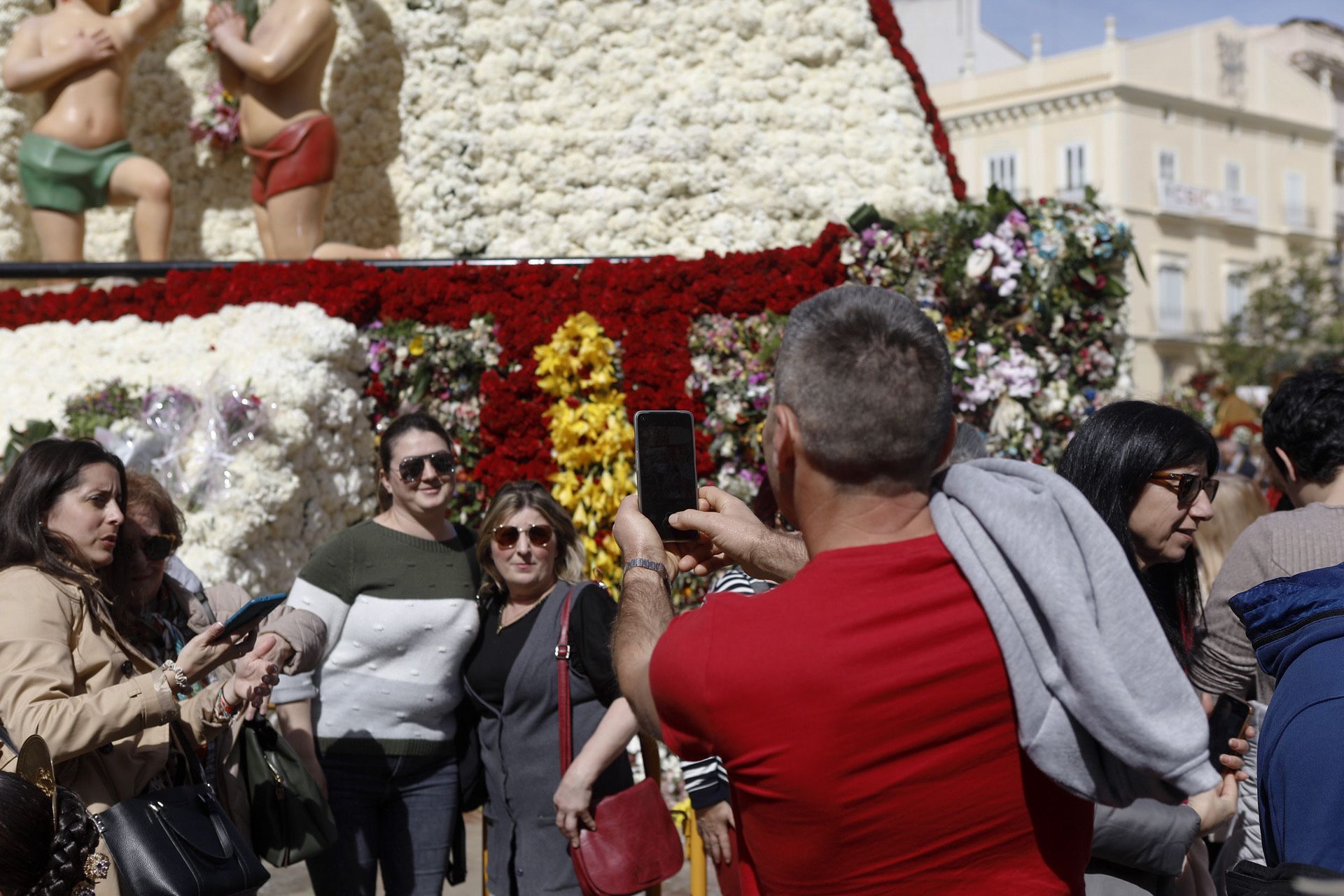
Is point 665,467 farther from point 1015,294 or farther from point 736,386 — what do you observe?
point 1015,294

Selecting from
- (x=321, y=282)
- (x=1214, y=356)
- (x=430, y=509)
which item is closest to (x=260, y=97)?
(x=321, y=282)

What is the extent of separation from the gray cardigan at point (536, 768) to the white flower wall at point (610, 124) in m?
4.33

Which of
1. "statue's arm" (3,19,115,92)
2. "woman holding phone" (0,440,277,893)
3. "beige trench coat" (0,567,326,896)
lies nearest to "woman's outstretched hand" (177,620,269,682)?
"woman holding phone" (0,440,277,893)

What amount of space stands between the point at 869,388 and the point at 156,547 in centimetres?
254

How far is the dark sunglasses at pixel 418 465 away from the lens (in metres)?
4.17

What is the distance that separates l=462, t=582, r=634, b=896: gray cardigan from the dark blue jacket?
2.06 meters

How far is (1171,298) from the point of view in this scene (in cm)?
3384

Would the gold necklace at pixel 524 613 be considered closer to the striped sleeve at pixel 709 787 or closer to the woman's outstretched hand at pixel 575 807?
the woman's outstretched hand at pixel 575 807

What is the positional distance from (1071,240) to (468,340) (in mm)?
2985

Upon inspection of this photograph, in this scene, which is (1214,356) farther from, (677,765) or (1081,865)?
(1081,865)

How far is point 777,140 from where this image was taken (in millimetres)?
7965

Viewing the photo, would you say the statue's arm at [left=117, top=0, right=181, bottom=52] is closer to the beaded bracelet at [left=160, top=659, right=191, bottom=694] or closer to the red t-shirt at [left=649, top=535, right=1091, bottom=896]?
the beaded bracelet at [left=160, top=659, right=191, bottom=694]

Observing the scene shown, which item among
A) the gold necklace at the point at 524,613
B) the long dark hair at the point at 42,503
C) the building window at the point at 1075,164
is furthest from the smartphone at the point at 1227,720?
the building window at the point at 1075,164

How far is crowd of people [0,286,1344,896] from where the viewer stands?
180 centimetres
